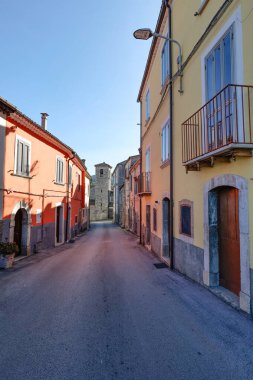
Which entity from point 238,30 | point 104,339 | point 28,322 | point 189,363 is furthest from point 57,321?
point 238,30

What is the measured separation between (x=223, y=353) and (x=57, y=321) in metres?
3.02

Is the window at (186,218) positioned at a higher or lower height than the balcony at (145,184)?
lower

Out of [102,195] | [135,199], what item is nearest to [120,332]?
[135,199]

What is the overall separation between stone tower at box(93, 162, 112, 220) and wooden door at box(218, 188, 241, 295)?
50.7 m

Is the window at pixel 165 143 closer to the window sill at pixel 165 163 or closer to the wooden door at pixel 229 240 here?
the window sill at pixel 165 163

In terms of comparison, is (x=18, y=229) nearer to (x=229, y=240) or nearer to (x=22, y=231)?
Answer: (x=22, y=231)

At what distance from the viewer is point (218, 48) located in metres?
5.59

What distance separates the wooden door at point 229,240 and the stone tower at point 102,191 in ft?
166

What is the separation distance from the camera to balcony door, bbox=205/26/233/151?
4918mm

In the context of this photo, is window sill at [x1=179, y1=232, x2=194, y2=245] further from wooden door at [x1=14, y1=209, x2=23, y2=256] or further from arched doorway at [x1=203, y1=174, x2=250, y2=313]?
wooden door at [x1=14, y1=209, x2=23, y2=256]

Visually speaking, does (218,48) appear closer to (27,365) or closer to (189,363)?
(189,363)

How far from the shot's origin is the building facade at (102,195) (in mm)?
55719

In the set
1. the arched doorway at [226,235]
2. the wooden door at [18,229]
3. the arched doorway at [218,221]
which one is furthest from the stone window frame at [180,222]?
the wooden door at [18,229]

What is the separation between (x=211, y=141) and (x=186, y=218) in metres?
3.02
